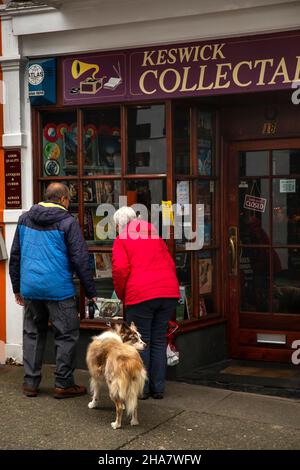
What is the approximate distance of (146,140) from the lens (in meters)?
6.76

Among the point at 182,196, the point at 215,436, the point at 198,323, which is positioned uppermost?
the point at 182,196

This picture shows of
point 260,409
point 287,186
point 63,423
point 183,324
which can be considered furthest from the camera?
point 287,186

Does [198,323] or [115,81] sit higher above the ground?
[115,81]

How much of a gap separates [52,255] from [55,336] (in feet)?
2.37

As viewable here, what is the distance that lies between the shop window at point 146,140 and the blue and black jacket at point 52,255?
Answer: 119 cm

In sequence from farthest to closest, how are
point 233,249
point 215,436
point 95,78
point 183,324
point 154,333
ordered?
point 233,249, point 95,78, point 183,324, point 154,333, point 215,436

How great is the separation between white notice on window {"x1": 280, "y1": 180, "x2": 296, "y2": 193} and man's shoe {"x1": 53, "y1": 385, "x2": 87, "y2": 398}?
281cm

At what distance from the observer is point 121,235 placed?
19.1 ft

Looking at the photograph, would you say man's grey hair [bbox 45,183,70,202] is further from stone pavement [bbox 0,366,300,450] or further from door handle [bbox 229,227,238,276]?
door handle [bbox 229,227,238,276]

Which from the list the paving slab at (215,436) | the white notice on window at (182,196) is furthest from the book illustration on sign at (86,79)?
the paving slab at (215,436)

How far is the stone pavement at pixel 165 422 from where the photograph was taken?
4832 mm

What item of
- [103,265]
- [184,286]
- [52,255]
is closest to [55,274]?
[52,255]

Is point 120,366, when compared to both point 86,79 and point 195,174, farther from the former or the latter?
point 86,79

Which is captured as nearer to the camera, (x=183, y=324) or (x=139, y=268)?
(x=139, y=268)
